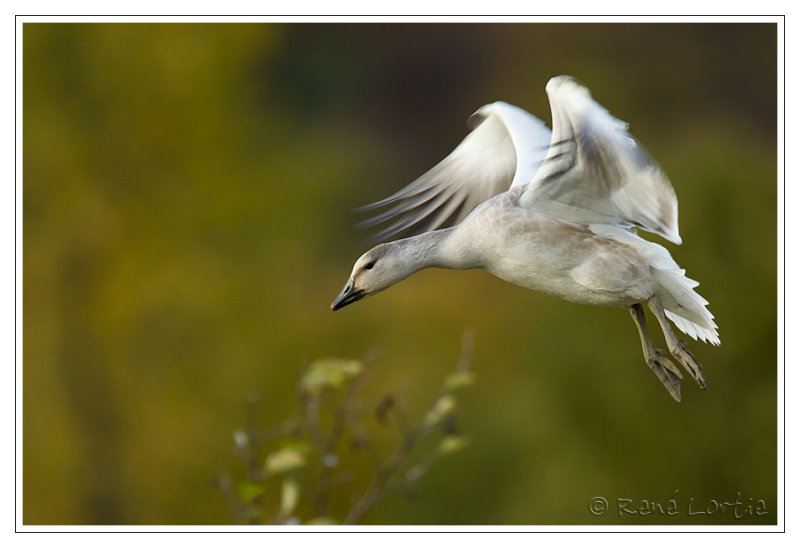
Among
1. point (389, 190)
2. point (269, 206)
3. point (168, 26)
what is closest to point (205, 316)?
point (269, 206)

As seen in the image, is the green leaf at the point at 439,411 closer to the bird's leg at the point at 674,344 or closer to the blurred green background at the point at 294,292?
the bird's leg at the point at 674,344

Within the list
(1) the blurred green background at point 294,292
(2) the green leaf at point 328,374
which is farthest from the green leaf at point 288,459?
(1) the blurred green background at point 294,292

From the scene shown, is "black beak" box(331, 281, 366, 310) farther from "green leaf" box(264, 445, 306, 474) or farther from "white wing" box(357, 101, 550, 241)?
"green leaf" box(264, 445, 306, 474)

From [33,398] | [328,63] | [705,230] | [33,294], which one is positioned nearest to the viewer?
[705,230]

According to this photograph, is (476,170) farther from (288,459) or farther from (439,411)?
(288,459)

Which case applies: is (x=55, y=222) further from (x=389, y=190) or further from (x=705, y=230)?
(x=705, y=230)

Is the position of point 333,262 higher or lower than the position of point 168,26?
lower

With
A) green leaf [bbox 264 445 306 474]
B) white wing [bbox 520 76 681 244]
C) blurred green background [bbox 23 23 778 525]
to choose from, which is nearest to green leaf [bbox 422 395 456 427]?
green leaf [bbox 264 445 306 474]
